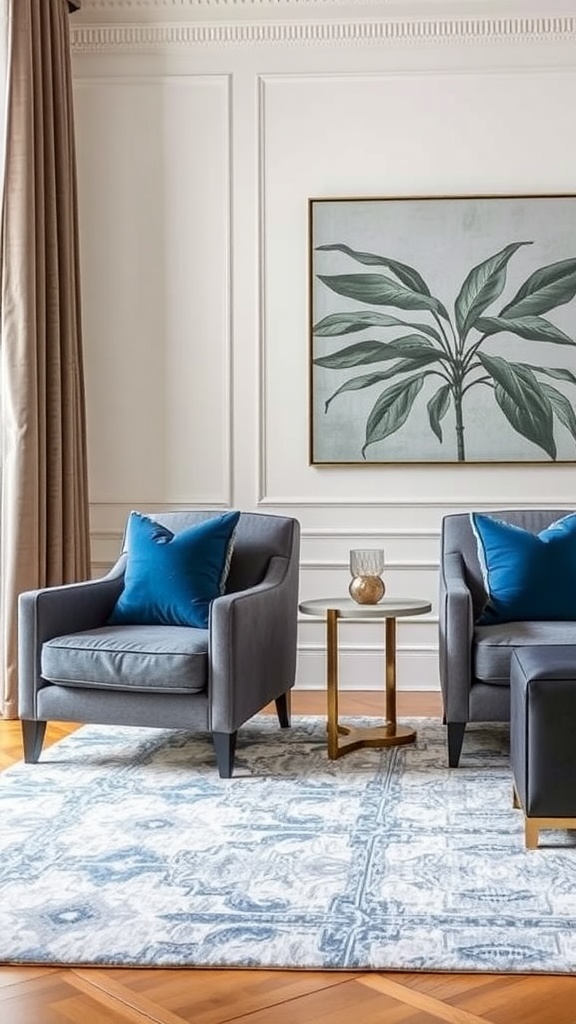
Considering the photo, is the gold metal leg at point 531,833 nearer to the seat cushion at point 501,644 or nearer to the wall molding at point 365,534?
the seat cushion at point 501,644

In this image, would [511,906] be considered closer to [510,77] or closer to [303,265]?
[303,265]

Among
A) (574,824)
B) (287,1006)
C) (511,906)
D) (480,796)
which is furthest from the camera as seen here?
(480,796)

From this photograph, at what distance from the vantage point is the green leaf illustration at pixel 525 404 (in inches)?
202

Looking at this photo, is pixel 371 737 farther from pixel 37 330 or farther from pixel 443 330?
pixel 37 330

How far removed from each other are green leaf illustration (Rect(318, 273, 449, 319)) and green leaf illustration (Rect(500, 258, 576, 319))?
31 centimetres

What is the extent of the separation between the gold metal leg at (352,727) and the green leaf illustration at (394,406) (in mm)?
1320

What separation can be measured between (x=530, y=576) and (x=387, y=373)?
1.49 m

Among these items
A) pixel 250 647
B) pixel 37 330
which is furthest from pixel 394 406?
pixel 250 647

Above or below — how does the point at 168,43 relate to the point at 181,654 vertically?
above

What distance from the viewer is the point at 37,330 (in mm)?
4820

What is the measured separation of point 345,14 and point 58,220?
1.54 metres

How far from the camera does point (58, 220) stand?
16.4ft

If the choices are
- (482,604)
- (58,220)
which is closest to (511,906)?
(482,604)

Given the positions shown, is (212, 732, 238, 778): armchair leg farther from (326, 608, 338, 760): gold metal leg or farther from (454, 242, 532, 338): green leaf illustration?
(454, 242, 532, 338): green leaf illustration
